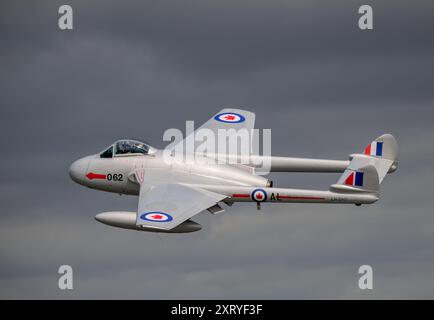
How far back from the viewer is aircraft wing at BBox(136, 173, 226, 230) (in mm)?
57188

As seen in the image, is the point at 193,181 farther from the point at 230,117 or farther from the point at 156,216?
the point at 230,117

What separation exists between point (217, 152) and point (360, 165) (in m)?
9.24

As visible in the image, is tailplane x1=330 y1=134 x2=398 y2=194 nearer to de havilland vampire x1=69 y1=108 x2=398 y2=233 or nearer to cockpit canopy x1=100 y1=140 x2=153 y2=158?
de havilland vampire x1=69 y1=108 x2=398 y2=233

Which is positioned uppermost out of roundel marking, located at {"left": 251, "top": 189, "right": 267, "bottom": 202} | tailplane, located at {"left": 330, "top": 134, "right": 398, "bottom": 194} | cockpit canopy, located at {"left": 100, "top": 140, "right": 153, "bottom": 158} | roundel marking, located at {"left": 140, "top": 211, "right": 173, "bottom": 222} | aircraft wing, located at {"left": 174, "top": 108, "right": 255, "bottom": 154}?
aircraft wing, located at {"left": 174, "top": 108, "right": 255, "bottom": 154}

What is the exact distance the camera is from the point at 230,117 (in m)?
70.4

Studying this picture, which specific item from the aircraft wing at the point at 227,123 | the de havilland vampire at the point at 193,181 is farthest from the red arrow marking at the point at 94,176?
the aircraft wing at the point at 227,123

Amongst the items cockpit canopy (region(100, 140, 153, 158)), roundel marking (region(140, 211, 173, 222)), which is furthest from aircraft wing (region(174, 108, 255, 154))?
roundel marking (region(140, 211, 173, 222))

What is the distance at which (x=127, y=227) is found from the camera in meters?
58.6

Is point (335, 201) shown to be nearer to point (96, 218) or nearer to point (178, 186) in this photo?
point (178, 186)

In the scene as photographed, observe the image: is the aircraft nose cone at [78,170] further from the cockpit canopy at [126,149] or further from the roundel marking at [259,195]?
the roundel marking at [259,195]

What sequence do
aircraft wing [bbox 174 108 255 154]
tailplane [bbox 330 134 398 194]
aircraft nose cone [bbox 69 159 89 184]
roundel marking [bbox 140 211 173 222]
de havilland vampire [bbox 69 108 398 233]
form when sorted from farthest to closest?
aircraft wing [bbox 174 108 255 154] → aircraft nose cone [bbox 69 159 89 184] → tailplane [bbox 330 134 398 194] → de havilland vampire [bbox 69 108 398 233] → roundel marking [bbox 140 211 173 222]

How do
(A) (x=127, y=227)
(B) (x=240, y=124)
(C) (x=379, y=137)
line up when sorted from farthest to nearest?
(B) (x=240, y=124) → (C) (x=379, y=137) → (A) (x=127, y=227)

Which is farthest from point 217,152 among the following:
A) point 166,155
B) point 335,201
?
point 335,201

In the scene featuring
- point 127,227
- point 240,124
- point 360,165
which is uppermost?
point 240,124
